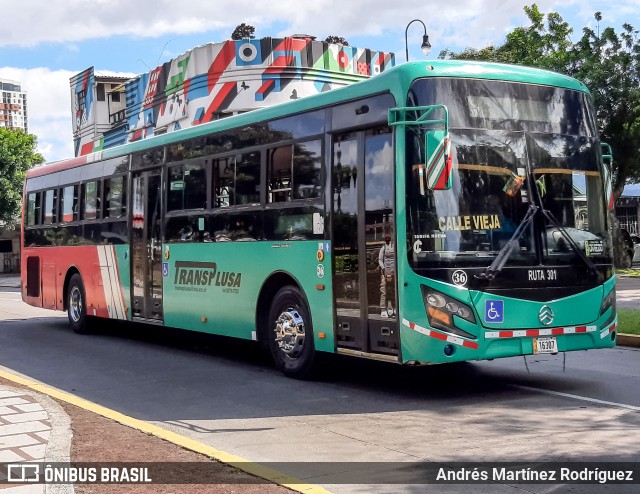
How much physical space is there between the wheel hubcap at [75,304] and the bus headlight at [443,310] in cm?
1027

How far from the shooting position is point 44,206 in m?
19.0

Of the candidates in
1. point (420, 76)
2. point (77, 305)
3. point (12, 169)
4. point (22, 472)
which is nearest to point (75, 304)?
point (77, 305)

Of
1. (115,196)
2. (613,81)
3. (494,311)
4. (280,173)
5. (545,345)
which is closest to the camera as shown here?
(494,311)

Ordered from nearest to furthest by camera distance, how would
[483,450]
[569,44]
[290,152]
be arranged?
[483,450]
[290,152]
[569,44]

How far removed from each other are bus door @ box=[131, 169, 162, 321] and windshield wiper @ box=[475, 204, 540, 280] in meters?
6.62

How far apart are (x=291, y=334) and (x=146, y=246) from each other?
180 inches

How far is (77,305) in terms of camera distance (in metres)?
17.7

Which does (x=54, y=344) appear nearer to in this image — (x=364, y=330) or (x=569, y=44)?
(x=364, y=330)

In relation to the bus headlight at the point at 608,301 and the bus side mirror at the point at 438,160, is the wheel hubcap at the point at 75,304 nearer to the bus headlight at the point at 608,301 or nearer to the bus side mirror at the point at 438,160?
the bus side mirror at the point at 438,160

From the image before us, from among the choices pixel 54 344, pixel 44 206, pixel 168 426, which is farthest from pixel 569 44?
pixel 168 426

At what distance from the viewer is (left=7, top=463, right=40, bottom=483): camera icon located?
6.03 metres

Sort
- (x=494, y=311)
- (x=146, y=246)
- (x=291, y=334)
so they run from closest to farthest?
(x=494, y=311) < (x=291, y=334) < (x=146, y=246)

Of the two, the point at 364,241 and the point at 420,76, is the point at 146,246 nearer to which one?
the point at 364,241

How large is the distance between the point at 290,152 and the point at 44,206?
9609 millimetres
